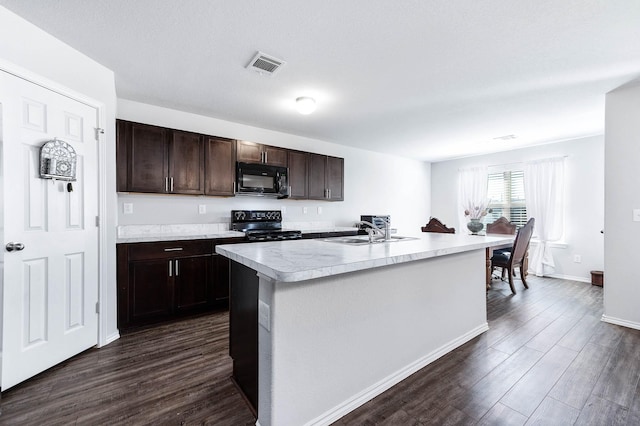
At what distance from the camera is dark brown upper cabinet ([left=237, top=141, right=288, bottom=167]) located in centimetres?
364

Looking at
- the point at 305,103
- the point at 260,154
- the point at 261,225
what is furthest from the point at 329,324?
the point at 260,154

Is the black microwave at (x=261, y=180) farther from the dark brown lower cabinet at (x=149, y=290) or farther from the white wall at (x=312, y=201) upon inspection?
the dark brown lower cabinet at (x=149, y=290)

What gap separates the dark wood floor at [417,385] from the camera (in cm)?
151

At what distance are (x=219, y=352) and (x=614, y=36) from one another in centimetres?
371

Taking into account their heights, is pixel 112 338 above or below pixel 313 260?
below

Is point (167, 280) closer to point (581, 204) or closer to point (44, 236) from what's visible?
point (44, 236)

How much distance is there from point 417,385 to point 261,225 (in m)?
2.71

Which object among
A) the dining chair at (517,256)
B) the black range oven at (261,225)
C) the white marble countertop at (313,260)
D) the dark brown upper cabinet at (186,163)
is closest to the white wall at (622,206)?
the dining chair at (517,256)

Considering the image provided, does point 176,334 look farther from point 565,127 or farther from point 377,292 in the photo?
point 565,127

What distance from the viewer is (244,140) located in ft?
12.5

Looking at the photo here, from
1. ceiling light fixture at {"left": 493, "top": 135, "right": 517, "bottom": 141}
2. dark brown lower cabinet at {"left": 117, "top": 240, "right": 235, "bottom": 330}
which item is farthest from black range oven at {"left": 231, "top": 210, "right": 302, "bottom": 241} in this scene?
ceiling light fixture at {"left": 493, "top": 135, "right": 517, "bottom": 141}

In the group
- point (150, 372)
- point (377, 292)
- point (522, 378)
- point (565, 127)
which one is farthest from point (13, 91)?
point (565, 127)

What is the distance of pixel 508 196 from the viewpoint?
5375 mm

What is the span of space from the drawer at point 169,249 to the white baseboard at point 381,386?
6.43 ft
